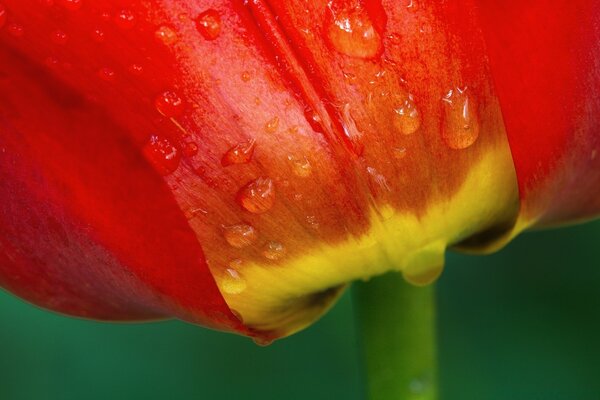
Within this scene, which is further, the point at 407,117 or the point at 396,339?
the point at 396,339

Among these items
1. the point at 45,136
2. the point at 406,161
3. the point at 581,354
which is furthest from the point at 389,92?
the point at 581,354

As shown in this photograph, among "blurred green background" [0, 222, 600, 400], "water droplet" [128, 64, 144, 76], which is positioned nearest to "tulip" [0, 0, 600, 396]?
"water droplet" [128, 64, 144, 76]

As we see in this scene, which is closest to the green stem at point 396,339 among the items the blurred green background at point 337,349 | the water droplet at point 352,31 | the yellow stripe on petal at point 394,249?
the yellow stripe on petal at point 394,249

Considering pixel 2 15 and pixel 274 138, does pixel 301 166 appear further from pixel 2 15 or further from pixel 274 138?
pixel 2 15

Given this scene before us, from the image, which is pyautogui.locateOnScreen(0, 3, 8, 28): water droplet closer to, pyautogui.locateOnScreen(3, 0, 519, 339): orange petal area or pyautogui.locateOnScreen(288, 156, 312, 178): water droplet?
pyautogui.locateOnScreen(3, 0, 519, 339): orange petal area

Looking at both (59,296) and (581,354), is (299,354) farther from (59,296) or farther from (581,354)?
(59,296)

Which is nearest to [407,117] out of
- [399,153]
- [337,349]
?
[399,153]
